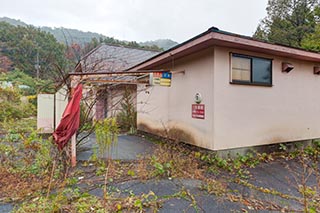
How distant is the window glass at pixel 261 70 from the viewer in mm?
5402

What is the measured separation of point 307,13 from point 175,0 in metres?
10.4

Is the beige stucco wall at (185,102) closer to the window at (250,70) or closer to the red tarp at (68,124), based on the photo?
the window at (250,70)

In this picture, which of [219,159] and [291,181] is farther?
[219,159]

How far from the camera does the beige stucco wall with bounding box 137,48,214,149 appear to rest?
502cm

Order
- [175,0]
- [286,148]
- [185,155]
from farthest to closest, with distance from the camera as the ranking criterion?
[175,0], [286,148], [185,155]

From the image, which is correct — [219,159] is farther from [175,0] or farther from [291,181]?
[175,0]

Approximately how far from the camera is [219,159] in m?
4.83

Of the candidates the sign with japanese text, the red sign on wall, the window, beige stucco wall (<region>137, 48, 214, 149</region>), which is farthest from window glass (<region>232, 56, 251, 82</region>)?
the sign with japanese text

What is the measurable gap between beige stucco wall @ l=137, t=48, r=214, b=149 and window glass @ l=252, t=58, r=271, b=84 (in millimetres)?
1435

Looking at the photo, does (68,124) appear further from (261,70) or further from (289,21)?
(289,21)

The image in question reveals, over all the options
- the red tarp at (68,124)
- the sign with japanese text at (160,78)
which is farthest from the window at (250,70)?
the red tarp at (68,124)

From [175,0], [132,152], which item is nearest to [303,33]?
[175,0]

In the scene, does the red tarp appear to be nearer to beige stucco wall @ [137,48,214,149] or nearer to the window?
beige stucco wall @ [137,48,214,149]

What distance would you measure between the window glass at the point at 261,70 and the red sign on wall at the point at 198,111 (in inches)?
65.6
